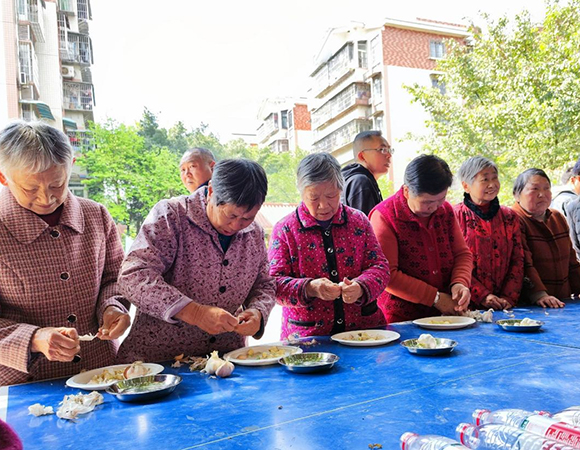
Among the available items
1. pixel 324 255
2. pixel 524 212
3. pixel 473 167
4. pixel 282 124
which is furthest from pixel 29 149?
pixel 282 124

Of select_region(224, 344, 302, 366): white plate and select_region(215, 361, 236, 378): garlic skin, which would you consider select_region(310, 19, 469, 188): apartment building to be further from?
select_region(215, 361, 236, 378): garlic skin

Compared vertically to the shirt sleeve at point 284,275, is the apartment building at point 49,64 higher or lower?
higher

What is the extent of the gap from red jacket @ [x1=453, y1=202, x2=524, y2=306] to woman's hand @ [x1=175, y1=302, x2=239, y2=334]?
1.71 metres

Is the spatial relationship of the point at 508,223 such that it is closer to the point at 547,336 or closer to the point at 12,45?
the point at 547,336

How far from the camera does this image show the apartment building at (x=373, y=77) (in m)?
11.4

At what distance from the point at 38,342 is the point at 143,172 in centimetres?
547

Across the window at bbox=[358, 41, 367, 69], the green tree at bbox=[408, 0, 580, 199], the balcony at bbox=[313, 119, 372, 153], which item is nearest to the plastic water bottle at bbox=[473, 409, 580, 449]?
the green tree at bbox=[408, 0, 580, 199]

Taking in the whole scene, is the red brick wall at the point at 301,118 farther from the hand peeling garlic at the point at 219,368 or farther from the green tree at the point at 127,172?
the hand peeling garlic at the point at 219,368

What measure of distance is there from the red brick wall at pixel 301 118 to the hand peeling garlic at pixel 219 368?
10.3 metres

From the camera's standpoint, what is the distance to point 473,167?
2.89 metres

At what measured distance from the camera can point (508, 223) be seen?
9.61 ft

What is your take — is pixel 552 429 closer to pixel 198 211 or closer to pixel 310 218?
pixel 198 211

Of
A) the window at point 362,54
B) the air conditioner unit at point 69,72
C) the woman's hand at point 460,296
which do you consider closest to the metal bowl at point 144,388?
the woman's hand at point 460,296

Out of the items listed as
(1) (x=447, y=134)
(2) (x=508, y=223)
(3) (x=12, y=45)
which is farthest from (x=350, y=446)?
(1) (x=447, y=134)
